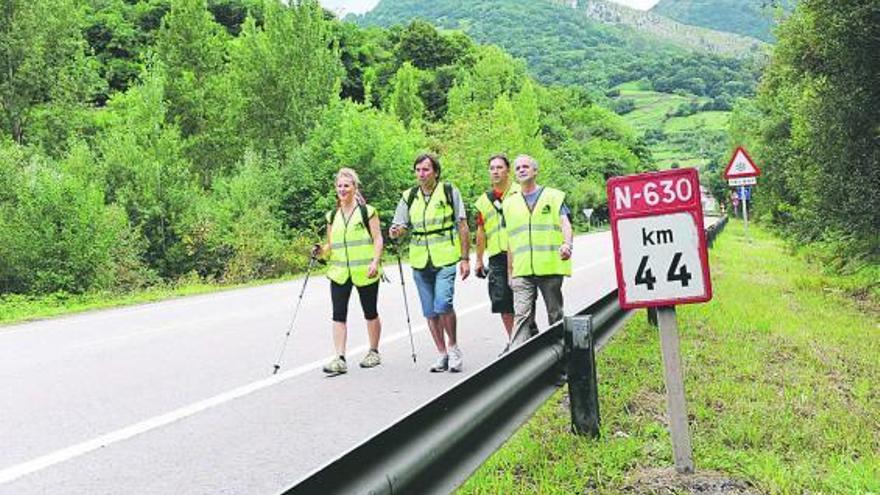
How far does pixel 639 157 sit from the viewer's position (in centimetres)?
11862

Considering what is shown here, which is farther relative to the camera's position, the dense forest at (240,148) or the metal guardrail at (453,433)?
the dense forest at (240,148)

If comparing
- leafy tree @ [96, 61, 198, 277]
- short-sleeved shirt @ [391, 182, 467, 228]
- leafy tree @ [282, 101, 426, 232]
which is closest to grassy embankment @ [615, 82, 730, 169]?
leafy tree @ [282, 101, 426, 232]

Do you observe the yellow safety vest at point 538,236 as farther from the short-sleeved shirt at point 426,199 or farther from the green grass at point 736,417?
the green grass at point 736,417

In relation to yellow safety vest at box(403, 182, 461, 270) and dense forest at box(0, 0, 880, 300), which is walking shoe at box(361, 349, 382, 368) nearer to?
yellow safety vest at box(403, 182, 461, 270)

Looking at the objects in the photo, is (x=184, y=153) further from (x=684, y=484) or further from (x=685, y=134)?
(x=685, y=134)

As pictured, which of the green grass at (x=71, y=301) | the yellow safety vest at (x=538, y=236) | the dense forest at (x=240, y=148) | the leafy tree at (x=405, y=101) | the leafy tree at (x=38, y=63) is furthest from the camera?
the leafy tree at (x=405, y=101)

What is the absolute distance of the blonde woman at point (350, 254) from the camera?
7.52 m

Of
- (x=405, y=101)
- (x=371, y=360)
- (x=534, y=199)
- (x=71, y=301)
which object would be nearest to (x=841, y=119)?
(x=534, y=199)

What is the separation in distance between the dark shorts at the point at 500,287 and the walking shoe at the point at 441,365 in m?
0.76

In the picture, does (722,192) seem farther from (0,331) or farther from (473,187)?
(0,331)

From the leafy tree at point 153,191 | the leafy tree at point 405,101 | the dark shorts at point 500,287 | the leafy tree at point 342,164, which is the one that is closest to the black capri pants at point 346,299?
the dark shorts at point 500,287

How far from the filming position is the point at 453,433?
9.59 ft

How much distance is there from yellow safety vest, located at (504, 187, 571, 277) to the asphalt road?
1.16 meters

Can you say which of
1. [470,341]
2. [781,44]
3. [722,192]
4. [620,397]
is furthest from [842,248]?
[722,192]
